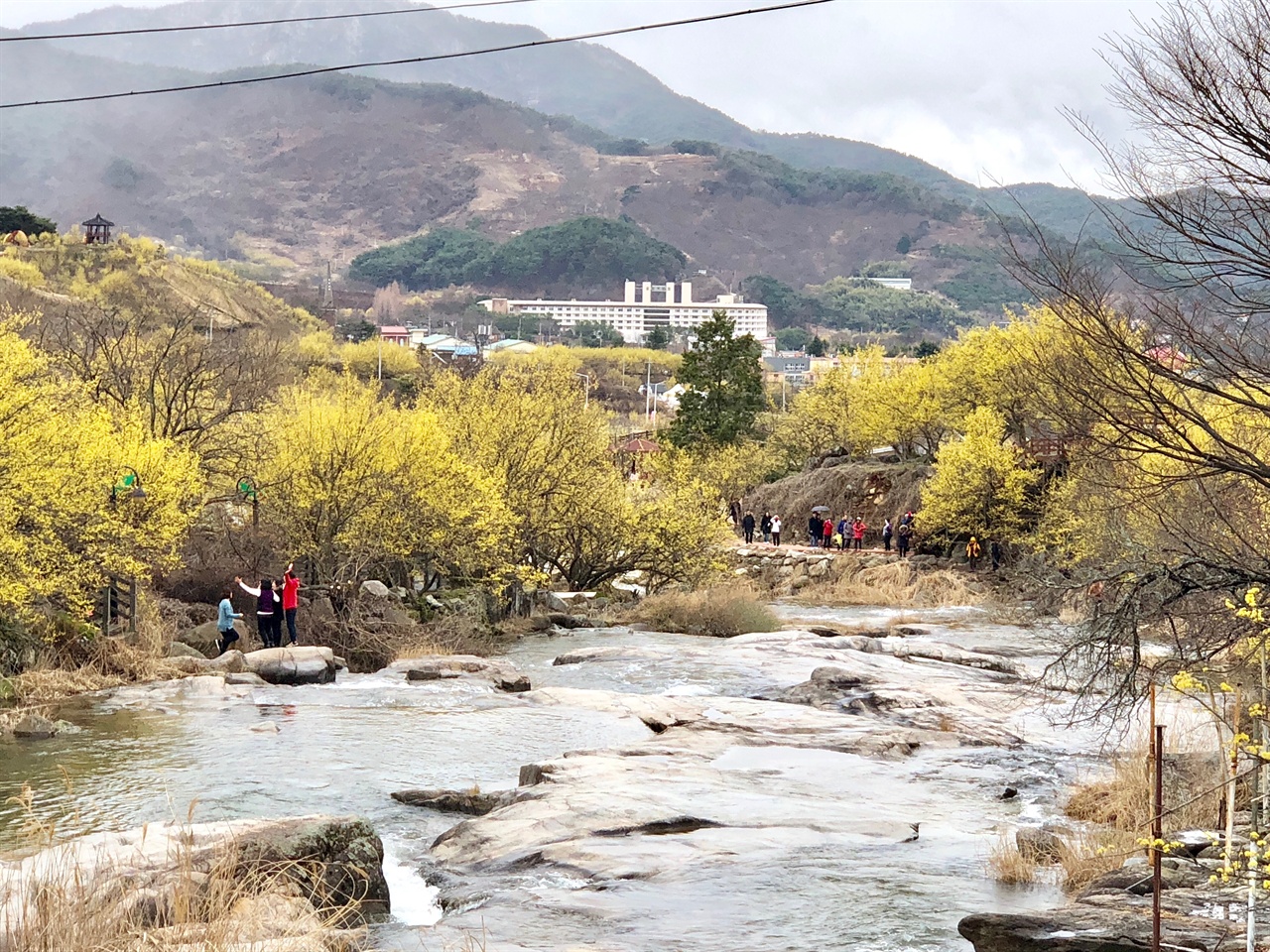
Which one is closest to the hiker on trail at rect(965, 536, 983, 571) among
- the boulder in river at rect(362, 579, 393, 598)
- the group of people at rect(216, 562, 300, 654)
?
the boulder in river at rect(362, 579, 393, 598)

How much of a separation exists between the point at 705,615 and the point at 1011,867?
2248cm

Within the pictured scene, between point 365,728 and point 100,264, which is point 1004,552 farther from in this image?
point 100,264

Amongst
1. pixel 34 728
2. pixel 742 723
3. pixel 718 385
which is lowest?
pixel 742 723

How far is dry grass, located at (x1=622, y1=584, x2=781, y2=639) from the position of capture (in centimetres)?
3506

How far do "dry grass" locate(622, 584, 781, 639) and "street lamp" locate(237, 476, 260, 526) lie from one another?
34.4 feet

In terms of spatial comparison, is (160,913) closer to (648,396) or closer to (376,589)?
(376,589)

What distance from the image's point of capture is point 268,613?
26094 millimetres

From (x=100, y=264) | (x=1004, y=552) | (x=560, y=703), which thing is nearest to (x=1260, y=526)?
(x=560, y=703)

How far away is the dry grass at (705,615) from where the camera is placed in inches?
1380

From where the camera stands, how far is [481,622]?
31.8 meters

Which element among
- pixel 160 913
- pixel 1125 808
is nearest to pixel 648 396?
pixel 1125 808

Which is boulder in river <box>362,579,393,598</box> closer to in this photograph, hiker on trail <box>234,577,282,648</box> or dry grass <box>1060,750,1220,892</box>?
hiker on trail <box>234,577,282,648</box>

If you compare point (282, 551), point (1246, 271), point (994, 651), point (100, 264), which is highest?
point (100, 264)

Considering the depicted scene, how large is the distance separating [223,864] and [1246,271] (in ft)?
27.8
